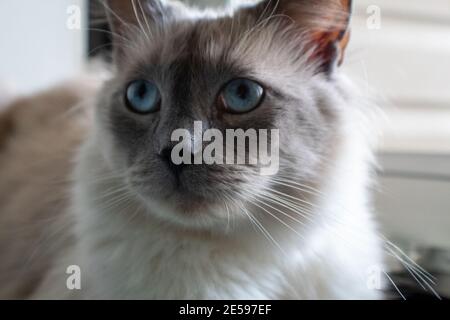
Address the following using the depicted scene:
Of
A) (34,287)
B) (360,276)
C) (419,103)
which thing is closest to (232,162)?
(360,276)

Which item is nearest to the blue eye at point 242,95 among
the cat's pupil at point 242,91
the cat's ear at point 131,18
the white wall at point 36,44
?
the cat's pupil at point 242,91

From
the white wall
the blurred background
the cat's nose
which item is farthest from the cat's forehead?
the white wall

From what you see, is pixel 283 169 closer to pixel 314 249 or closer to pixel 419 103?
pixel 314 249

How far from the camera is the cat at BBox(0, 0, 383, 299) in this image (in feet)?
2.96

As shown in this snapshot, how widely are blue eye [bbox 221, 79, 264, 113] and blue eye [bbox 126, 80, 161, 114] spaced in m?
0.13

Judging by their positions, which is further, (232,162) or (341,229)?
(341,229)

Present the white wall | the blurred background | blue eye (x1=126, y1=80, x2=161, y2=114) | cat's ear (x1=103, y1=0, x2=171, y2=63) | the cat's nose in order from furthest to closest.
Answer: the white wall, the blurred background, cat's ear (x1=103, y1=0, x2=171, y2=63), blue eye (x1=126, y1=80, x2=161, y2=114), the cat's nose

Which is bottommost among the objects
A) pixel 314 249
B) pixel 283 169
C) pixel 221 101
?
pixel 314 249

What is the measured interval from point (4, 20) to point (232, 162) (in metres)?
1.29

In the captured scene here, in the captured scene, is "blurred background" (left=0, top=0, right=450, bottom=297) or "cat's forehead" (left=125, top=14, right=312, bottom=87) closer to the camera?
"cat's forehead" (left=125, top=14, right=312, bottom=87)

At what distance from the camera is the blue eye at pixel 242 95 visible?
909mm

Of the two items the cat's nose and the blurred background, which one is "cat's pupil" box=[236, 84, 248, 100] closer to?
the cat's nose

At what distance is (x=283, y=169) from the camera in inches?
36.4

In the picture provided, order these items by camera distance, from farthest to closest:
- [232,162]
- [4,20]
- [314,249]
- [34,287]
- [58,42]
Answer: [58,42]
[4,20]
[34,287]
[314,249]
[232,162]
